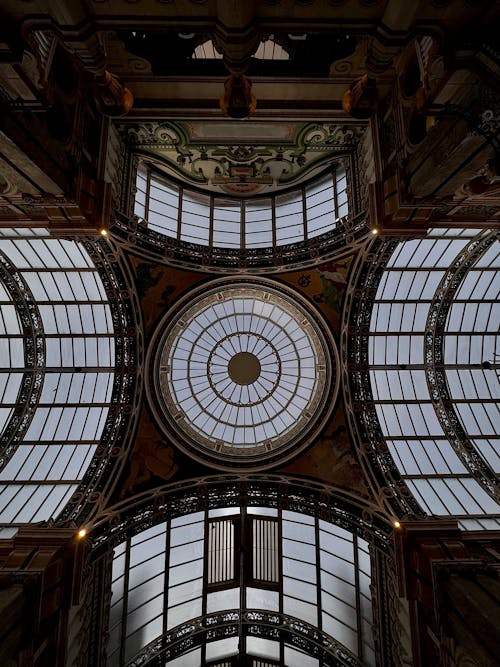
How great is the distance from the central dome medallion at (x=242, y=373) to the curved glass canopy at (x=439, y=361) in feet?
8.48

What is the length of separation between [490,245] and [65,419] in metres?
16.7

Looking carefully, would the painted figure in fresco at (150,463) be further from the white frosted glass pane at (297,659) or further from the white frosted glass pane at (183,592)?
the white frosted glass pane at (297,659)

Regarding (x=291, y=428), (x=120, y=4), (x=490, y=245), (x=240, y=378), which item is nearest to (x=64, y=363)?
(x=240, y=378)

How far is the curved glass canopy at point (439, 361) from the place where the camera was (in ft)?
55.5

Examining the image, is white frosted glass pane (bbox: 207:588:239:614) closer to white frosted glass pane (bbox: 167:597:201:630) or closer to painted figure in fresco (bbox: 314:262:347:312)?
white frosted glass pane (bbox: 167:597:201:630)

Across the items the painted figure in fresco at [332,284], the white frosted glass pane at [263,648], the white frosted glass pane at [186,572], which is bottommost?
the white frosted glass pane at [263,648]

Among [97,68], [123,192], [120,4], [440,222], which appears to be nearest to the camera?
[120,4]

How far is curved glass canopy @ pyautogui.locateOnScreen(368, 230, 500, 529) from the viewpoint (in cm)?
1691

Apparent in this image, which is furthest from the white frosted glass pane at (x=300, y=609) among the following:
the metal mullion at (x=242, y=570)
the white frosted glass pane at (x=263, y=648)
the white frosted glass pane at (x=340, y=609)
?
the metal mullion at (x=242, y=570)

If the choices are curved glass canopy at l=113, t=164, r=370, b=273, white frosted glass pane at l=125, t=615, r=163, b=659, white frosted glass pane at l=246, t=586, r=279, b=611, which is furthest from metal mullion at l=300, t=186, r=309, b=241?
white frosted glass pane at l=125, t=615, r=163, b=659

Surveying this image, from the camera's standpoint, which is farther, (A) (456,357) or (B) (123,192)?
(A) (456,357)

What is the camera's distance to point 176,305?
1723 centimetres

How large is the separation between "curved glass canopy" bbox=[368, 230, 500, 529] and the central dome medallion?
8.48 ft

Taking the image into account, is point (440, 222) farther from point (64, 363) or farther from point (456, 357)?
point (64, 363)
